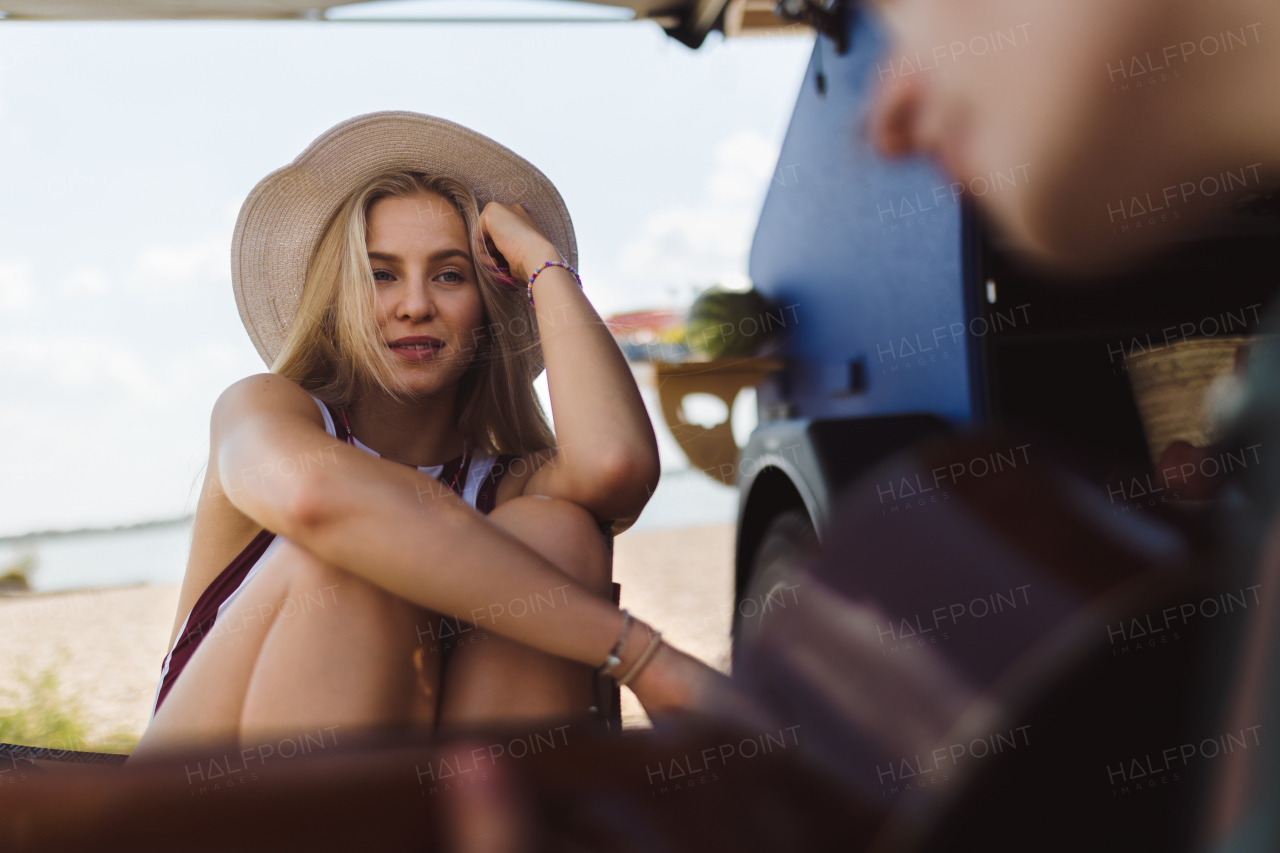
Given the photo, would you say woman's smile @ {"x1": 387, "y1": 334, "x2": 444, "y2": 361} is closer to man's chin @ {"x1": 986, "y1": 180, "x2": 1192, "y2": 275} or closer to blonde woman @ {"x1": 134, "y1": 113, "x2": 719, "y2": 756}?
blonde woman @ {"x1": 134, "y1": 113, "x2": 719, "y2": 756}

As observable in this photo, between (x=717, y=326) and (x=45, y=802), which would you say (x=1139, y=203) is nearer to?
(x=45, y=802)

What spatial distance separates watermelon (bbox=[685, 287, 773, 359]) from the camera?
1.51 meters

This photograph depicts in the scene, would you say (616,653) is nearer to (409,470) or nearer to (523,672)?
(523,672)

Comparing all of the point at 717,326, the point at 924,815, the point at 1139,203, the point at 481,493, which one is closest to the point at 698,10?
the point at 717,326

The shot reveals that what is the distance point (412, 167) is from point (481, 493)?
51cm

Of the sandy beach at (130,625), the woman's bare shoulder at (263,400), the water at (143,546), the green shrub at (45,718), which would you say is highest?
the woman's bare shoulder at (263,400)

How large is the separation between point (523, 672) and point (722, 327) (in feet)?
2.65

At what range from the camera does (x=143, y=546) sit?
58.3 inches

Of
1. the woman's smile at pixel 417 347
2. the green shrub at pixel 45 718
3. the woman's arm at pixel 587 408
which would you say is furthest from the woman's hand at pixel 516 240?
the green shrub at pixel 45 718

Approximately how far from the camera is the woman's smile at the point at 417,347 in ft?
3.85

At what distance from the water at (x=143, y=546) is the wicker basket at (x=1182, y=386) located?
615mm

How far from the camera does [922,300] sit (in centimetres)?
119

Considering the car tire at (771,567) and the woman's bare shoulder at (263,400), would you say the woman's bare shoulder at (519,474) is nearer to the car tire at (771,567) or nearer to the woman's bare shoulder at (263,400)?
the woman's bare shoulder at (263,400)

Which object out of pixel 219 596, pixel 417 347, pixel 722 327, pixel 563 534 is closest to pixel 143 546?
pixel 219 596
